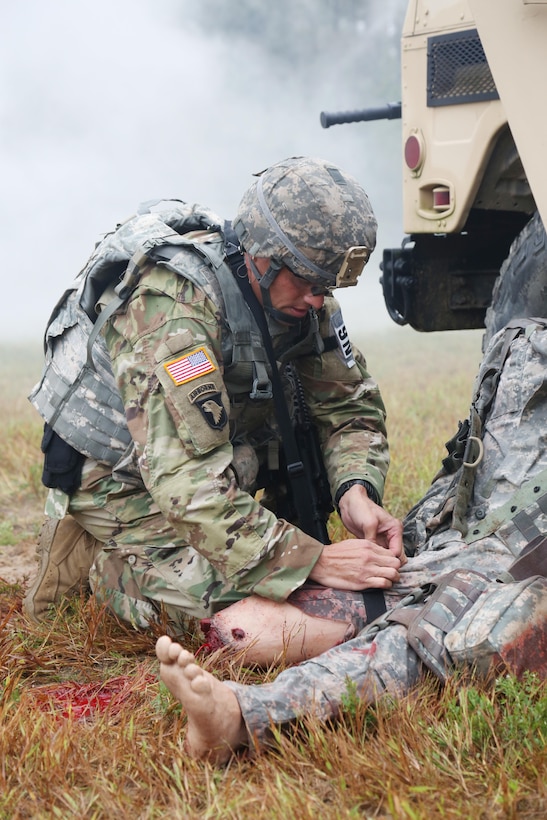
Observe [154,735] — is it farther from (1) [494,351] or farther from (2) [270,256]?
(1) [494,351]

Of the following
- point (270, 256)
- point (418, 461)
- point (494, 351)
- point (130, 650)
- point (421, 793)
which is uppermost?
point (270, 256)

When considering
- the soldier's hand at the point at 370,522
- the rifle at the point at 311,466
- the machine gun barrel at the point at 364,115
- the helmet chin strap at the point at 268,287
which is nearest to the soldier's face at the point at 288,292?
the helmet chin strap at the point at 268,287

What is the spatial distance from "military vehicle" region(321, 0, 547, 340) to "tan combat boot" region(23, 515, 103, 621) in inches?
59.7

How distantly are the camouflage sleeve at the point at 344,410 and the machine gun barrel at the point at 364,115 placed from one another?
1.61 meters

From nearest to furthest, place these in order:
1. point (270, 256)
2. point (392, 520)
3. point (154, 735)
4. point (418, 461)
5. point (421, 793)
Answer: point (421, 793)
point (154, 735)
point (270, 256)
point (392, 520)
point (418, 461)

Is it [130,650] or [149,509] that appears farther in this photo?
[149,509]

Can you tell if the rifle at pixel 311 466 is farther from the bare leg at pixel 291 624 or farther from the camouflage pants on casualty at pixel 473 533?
the bare leg at pixel 291 624

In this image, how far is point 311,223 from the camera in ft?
9.20

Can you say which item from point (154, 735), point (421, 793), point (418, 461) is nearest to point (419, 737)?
point (421, 793)

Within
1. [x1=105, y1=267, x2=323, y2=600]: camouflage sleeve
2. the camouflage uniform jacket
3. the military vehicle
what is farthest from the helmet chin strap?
the military vehicle

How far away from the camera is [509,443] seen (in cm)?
296

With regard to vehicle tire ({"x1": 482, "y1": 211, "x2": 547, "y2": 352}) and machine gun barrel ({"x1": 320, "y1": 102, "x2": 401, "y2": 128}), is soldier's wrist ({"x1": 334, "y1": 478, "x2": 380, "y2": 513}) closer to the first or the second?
vehicle tire ({"x1": 482, "y1": 211, "x2": 547, "y2": 352})

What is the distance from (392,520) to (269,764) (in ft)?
3.51

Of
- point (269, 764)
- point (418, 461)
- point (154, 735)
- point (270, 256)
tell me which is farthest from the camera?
point (418, 461)
